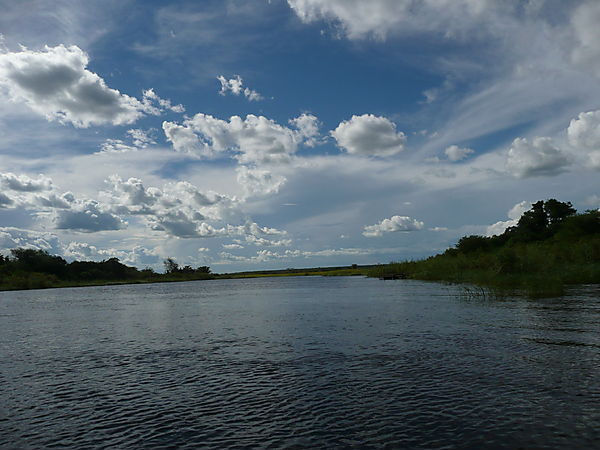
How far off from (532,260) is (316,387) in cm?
5489

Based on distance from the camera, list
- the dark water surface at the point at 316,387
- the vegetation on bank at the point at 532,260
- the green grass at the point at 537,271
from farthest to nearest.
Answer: the vegetation on bank at the point at 532,260 → the green grass at the point at 537,271 → the dark water surface at the point at 316,387

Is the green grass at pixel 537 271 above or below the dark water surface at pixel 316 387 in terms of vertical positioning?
above

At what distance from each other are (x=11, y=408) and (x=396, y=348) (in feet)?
59.3

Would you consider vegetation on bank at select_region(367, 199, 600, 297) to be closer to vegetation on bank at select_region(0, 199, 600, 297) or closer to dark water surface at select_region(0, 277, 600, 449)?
vegetation on bank at select_region(0, 199, 600, 297)

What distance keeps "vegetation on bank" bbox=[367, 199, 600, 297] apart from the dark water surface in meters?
26.5

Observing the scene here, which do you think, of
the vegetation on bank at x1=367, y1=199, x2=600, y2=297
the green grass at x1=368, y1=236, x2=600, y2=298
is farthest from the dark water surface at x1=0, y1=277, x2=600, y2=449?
the vegetation on bank at x1=367, y1=199, x2=600, y2=297

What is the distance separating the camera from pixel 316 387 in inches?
692

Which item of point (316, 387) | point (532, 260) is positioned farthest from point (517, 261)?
point (316, 387)

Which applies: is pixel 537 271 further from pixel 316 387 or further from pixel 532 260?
pixel 316 387

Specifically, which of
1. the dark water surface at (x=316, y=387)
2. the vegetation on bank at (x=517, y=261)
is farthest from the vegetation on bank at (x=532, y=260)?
the dark water surface at (x=316, y=387)

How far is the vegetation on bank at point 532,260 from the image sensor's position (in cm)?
5972

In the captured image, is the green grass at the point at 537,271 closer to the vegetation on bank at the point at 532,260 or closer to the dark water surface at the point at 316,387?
the vegetation on bank at the point at 532,260

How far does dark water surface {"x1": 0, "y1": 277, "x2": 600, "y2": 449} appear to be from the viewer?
12.6 meters

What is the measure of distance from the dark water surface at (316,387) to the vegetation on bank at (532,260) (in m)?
26.5
